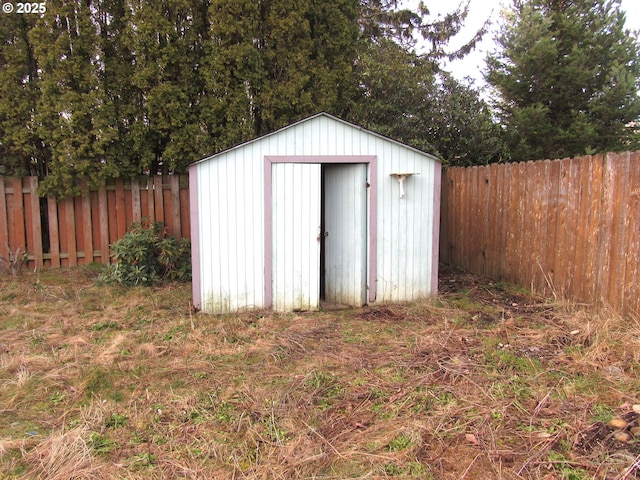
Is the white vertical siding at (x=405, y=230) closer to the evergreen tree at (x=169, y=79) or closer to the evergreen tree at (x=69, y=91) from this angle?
the evergreen tree at (x=169, y=79)

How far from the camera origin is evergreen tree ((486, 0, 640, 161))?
9336 millimetres

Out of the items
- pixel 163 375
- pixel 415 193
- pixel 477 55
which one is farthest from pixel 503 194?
pixel 477 55

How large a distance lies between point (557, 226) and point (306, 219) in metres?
3.10

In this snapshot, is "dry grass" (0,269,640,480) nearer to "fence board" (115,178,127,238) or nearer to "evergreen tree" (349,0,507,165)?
"fence board" (115,178,127,238)

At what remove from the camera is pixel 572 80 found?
960 cm

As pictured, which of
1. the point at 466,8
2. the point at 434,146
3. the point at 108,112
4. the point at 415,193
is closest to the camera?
the point at 415,193

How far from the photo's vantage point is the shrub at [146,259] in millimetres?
6660

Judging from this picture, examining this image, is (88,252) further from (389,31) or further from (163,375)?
(389,31)

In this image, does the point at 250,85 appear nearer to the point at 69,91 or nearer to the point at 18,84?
the point at 69,91

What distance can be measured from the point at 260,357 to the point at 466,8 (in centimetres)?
1229

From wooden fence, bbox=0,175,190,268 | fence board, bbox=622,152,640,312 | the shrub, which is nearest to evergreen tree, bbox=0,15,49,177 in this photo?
wooden fence, bbox=0,175,190,268

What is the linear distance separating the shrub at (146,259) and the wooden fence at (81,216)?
47cm

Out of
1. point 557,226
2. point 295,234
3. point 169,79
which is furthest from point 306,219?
point 169,79

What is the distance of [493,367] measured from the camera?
3.72 meters
